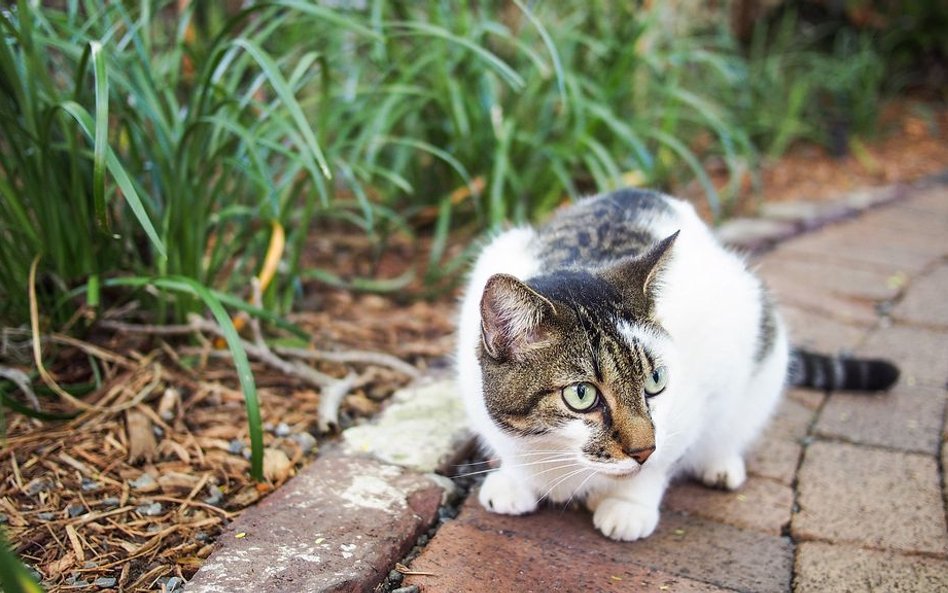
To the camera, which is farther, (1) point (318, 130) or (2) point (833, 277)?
(2) point (833, 277)

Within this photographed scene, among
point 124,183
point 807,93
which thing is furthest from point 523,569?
point 807,93

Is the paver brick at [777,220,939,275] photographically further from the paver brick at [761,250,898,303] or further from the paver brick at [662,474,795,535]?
the paver brick at [662,474,795,535]

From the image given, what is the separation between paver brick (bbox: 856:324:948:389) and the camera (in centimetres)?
274

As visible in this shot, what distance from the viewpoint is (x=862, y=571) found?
1.80 meters

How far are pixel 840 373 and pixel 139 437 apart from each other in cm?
208

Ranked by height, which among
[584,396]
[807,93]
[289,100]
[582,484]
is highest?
[807,93]

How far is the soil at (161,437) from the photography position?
1.75 meters

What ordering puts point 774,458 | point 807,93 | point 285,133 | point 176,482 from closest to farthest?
point 176,482, point 774,458, point 285,133, point 807,93

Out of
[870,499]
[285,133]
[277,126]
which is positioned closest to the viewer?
[870,499]

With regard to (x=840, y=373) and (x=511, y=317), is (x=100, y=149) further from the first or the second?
(x=840, y=373)

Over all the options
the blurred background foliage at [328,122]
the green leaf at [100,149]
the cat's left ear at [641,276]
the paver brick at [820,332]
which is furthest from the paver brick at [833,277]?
the green leaf at [100,149]

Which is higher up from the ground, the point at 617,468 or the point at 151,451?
the point at 617,468

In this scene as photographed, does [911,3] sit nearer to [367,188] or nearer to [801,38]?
[801,38]

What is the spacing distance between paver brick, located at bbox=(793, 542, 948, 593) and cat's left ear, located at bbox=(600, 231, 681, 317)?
0.67m
